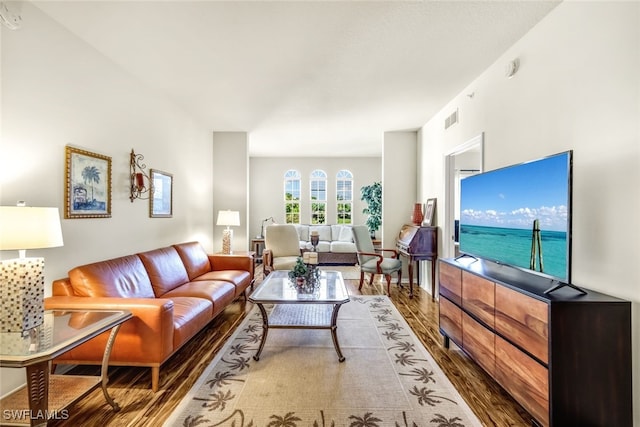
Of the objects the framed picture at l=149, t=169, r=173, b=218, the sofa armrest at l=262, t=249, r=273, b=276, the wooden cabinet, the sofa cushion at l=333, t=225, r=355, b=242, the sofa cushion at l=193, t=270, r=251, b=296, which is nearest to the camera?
the wooden cabinet

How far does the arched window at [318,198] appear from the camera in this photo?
27.1ft

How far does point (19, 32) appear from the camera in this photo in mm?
1992

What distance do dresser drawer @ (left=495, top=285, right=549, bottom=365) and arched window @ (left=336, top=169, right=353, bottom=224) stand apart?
6.31 m

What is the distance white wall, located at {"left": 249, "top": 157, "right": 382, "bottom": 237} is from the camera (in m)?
8.16

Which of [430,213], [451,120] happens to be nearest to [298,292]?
[430,213]

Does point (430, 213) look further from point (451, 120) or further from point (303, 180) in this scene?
point (303, 180)

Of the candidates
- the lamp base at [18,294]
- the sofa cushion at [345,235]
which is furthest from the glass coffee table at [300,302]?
the sofa cushion at [345,235]

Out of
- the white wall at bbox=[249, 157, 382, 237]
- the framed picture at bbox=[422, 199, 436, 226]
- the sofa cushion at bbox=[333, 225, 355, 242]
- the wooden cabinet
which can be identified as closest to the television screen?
the wooden cabinet

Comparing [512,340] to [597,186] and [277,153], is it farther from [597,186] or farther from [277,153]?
[277,153]

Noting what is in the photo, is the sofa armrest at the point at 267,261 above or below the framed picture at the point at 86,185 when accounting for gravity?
below

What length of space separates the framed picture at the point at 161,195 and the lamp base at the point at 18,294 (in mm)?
1942

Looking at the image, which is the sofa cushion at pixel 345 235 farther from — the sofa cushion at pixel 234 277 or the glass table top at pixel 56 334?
the glass table top at pixel 56 334

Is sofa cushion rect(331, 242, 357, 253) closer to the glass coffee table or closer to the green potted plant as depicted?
the glass coffee table

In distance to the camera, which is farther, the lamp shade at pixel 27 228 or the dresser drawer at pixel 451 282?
the dresser drawer at pixel 451 282
